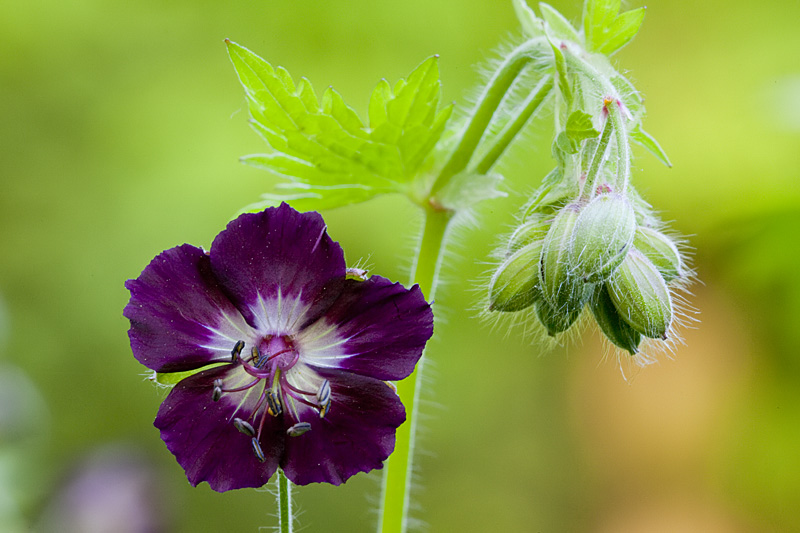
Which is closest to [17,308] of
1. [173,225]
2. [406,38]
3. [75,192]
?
[75,192]

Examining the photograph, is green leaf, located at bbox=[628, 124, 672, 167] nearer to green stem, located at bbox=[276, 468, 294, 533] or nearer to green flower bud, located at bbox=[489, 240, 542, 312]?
green flower bud, located at bbox=[489, 240, 542, 312]

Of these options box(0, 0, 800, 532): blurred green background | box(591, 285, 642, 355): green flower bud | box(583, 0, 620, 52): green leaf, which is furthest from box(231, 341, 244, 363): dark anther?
box(0, 0, 800, 532): blurred green background

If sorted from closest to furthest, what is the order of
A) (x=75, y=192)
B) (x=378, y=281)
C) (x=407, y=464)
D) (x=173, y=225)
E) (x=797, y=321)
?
(x=378, y=281) → (x=407, y=464) → (x=797, y=321) → (x=173, y=225) → (x=75, y=192)

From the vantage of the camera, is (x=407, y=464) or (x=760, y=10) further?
(x=760, y=10)

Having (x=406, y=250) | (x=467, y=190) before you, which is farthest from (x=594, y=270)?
(x=406, y=250)

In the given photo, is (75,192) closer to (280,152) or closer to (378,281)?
(280,152)

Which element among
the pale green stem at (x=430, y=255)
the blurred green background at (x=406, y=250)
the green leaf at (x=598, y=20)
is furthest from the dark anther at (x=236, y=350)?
the blurred green background at (x=406, y=250)

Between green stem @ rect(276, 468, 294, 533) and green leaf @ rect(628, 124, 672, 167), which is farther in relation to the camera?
green leaf @ rect(628, 124, 672, 167)
